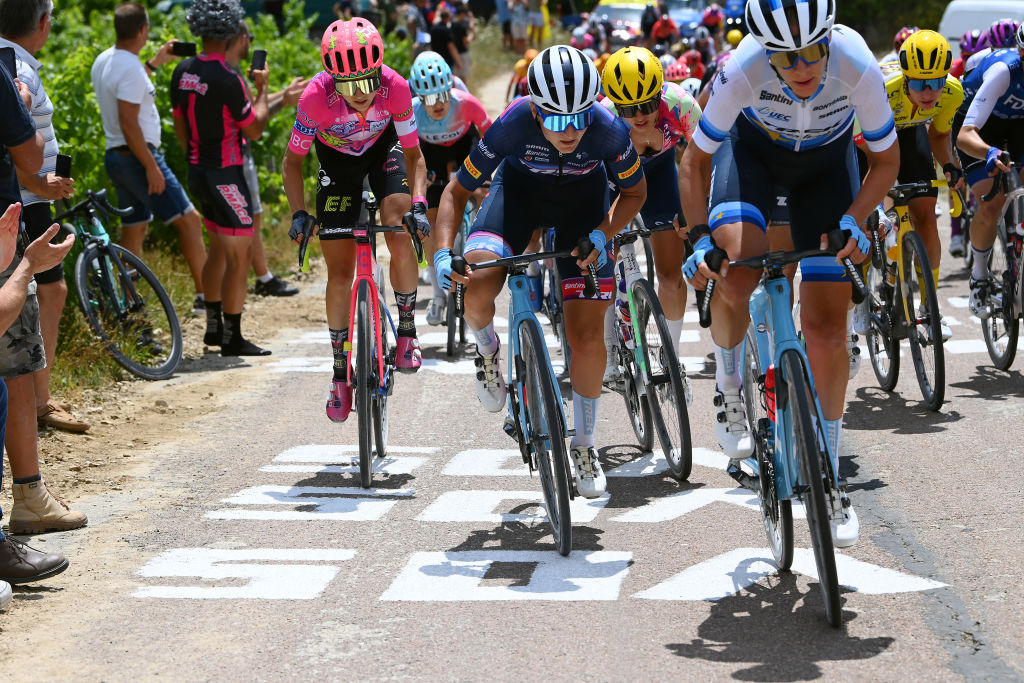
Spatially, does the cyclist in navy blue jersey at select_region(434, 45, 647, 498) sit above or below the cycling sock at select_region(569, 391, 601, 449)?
above

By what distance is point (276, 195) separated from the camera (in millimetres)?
15234

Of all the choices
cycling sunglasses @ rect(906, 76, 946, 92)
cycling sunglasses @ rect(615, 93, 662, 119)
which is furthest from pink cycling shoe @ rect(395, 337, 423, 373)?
cycling sunglasses @ rect(906, 76, 946, 92)

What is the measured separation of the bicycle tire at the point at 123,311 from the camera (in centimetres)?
930

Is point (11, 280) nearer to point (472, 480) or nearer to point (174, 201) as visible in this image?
point (472, 480)

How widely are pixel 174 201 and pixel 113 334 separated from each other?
137 cm

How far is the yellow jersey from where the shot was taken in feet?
27.5

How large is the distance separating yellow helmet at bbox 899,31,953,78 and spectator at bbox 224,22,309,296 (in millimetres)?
4985

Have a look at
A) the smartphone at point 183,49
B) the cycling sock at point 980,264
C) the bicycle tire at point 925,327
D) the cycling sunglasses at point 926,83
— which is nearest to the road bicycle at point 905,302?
the bicycle tire at point 925,327

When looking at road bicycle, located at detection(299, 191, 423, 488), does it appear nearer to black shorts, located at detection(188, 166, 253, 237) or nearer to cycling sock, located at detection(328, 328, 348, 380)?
cycling sock, located at detection(328, 328, 348, 380)

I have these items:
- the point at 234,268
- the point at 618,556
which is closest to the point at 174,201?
the point at 234,268

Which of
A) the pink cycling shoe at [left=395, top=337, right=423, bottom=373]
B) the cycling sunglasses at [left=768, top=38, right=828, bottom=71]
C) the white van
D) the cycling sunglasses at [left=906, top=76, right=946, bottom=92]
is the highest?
the white van

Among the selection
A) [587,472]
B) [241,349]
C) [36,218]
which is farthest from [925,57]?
[241,349]

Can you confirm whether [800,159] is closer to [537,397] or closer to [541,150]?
[541,150]

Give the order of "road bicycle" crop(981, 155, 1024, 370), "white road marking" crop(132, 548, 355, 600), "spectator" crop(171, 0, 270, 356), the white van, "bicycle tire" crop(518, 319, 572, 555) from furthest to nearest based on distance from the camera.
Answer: the white van → "spectator" crop(171, 0, 270, 356) → "road bicycle" crop(981, 155, 1024, 370) → "bicycle tire" crop(518, 319, 572, 555) → "white road marking" crop(132, 548, 355, 600)
